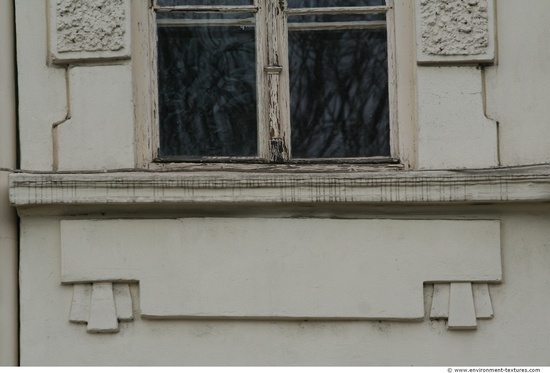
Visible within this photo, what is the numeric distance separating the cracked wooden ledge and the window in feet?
1.14

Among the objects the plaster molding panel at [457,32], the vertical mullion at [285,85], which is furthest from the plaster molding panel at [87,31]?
the plaster molding panel at [457,32]

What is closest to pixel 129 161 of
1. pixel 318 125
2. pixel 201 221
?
pixel 201 221

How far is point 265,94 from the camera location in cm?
754

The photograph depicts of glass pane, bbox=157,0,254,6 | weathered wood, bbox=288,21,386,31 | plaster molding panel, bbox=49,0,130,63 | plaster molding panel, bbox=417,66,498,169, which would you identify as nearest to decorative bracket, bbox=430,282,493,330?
plaster molding panel, bbox=417,66,498,169

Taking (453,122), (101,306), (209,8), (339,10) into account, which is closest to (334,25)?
(339,10)

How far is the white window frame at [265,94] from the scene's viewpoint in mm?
7434

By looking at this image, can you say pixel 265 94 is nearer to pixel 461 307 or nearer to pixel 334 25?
pixel 334 25

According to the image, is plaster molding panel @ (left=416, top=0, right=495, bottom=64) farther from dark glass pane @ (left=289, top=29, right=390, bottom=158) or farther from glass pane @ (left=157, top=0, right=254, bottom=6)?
glass pane @ (left=157, top=0, right=254, bottom=6)

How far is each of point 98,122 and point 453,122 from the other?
1625 millimetres

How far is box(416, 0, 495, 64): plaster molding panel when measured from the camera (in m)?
7.36

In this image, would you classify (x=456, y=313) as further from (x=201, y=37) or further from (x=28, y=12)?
(x=28, y=12)

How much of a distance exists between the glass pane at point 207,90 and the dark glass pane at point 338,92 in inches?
8.6

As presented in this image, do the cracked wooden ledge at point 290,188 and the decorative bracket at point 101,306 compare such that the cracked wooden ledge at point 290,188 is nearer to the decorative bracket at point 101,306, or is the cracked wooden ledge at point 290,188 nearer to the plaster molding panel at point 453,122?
the plaster molding panel at point 453,122

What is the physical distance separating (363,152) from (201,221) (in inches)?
33.7
